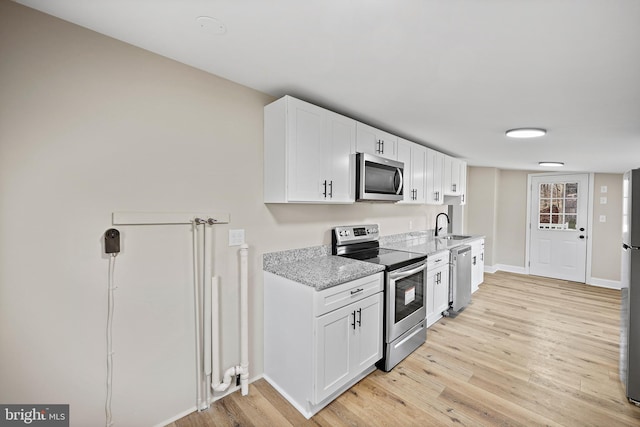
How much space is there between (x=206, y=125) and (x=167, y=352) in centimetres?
154

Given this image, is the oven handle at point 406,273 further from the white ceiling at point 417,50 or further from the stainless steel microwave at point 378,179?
the white ceiling at point 417,50

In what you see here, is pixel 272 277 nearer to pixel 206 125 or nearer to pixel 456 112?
pixel 206 125

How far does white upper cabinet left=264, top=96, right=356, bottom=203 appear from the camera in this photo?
2.13m

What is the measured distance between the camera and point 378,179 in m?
2.84

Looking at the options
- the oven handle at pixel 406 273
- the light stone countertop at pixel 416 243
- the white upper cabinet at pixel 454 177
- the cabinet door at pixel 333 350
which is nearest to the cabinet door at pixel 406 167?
the light stone countertop at pixel 416 243

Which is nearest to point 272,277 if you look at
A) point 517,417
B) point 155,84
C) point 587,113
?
point 155,84

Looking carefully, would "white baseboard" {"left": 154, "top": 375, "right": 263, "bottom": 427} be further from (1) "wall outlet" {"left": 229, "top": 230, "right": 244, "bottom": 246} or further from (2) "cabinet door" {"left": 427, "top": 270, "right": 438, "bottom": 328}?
(2) "cabinet door" {"left": 427, "top": 270, "right": 438, "bottom": 328}

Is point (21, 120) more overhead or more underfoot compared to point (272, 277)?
more overhead

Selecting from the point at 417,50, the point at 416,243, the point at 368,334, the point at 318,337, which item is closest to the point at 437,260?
the point at 416,243

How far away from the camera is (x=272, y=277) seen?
7.38 feet

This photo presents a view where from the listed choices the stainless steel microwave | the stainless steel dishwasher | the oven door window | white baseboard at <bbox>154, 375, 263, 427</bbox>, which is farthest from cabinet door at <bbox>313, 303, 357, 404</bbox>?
the stainless steel dishwasher

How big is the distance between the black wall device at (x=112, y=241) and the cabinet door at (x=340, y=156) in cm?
150

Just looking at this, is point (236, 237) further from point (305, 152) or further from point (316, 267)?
point (305, 152)

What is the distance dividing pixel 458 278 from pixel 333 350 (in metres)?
2.41
